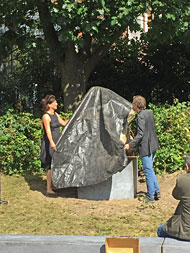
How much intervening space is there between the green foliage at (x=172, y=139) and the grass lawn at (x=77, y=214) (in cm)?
67

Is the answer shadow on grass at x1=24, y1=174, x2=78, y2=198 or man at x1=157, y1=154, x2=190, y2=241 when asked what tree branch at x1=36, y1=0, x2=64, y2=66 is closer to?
shadow on grass at x1=24, y1=174, x2=78, y2=198

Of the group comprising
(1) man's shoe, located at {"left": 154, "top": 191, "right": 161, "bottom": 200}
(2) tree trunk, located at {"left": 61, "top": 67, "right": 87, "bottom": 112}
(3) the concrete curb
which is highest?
(2) tree trunk, located at {"left": 61, "top": 67, "right": 87, "bottom": 112}

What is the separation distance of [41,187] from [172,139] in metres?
2.66

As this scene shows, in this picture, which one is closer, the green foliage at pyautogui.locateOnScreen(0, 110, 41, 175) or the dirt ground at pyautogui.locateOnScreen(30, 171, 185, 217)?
the dirt ground at pyautogui.locateOnScreen(30, 171, 185, 217)

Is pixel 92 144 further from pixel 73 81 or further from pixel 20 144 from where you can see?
pixel 73 81

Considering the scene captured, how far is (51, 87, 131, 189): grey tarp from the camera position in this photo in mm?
6977

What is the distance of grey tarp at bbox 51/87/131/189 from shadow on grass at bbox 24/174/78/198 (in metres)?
0.44

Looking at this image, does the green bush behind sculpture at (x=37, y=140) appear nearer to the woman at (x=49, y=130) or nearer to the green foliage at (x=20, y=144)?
the green foliage at (x=20, y=144)

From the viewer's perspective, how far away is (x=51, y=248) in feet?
15.3

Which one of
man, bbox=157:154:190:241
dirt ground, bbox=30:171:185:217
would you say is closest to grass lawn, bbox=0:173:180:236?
dirt ground, bbox=30:171:185:217

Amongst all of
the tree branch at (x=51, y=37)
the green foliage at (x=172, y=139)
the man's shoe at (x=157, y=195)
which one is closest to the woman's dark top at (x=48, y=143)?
the man's shoe at (x=157, y=195)

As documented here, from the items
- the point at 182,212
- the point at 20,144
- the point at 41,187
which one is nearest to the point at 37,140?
the point at 20,144

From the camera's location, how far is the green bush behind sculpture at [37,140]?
28.2 feet

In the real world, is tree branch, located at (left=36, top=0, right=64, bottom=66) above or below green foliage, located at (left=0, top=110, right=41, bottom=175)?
above
